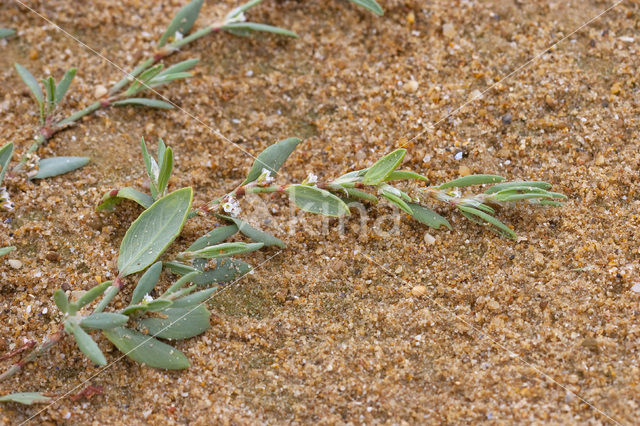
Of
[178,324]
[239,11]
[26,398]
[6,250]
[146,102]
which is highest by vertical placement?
[239,11]

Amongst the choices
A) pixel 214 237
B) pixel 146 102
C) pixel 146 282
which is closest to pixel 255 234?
pixel 214 237

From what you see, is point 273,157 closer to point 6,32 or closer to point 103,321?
point 103,321

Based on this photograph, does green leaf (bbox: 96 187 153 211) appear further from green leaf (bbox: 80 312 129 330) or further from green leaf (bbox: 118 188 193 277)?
green leaf (bbox: 80 312 129 330)

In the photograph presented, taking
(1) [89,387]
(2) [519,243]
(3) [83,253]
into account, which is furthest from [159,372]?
(2) [519,243]

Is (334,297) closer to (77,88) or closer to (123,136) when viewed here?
(123,136)

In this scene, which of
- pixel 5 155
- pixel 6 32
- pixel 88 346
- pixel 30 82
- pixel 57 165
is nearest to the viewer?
pixel 88 346

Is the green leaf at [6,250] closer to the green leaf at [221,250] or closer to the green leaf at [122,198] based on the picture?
the green leaf at [122,198]
